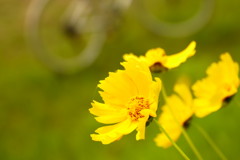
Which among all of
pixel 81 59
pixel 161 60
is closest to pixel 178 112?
pixel 161 60

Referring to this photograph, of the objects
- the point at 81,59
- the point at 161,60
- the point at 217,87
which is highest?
the point at 81,59

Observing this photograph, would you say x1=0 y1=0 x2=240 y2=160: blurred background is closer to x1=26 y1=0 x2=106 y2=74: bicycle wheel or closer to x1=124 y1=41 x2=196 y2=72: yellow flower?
x1=26 y1=0 x2=106 y2=74: bicycle wheel

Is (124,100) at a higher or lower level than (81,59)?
lower

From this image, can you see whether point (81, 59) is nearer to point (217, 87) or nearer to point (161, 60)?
point (161, 60)

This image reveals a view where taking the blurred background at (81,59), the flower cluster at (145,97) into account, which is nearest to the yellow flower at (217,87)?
the flower cluster at (145,97)

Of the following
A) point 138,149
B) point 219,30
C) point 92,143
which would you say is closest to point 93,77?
point 219,30

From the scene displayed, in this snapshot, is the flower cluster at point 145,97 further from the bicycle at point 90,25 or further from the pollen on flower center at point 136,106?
the bicycle at point 90,25

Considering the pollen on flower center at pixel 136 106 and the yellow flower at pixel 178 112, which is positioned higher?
the yellow flower at pixel 178 112

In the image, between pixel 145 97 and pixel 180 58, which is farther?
pixel 180 58
